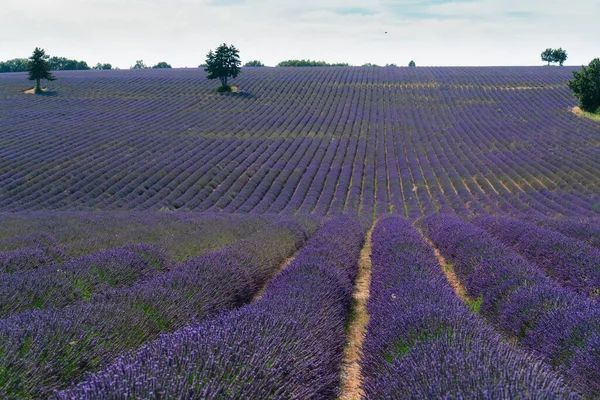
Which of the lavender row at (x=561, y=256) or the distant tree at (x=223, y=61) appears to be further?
the distant tree at (x=223, y=61)

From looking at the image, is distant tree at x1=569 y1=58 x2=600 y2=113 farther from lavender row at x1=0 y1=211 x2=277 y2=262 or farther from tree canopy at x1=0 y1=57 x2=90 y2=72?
tree canopy at x1=0 y1=57 x2=90 y2=72

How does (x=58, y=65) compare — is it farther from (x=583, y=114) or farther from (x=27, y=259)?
(x=27, y=259)

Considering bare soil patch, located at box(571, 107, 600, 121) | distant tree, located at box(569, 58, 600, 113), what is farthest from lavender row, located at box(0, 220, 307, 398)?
distant tree, located at box(569, 58, 600, 113)

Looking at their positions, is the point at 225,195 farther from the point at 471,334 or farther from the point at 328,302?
the point at 471,334

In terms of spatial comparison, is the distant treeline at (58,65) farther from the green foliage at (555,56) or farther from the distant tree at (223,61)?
the green foliage at (555,56)

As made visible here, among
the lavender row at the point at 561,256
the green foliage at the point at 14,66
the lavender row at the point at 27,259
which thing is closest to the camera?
the lavender row at the point at 561,256

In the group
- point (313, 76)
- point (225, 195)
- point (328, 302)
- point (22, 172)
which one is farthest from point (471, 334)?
point (313, 76)

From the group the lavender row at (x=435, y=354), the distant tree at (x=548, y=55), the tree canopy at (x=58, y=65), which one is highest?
the distant tree at (x=548, y=55)

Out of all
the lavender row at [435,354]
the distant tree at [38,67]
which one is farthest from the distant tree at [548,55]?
the lavender row at [435,354]
